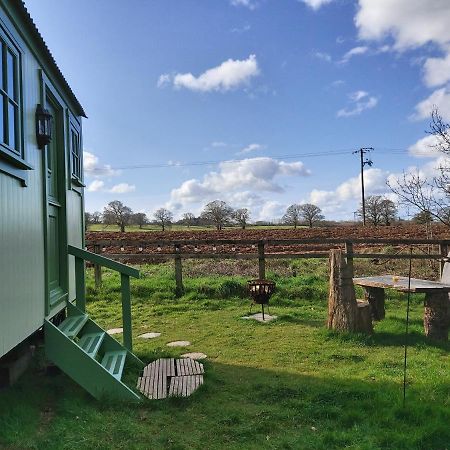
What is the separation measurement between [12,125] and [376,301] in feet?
20.5

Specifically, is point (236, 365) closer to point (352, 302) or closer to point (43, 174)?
point (352, 302)

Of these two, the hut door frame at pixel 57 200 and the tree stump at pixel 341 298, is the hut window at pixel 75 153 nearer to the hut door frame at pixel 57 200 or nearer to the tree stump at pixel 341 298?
the hut door frame at pixel 57 200

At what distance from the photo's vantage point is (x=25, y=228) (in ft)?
13.8

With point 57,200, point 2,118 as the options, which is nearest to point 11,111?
point 2,118

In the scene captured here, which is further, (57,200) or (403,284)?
(403,284)

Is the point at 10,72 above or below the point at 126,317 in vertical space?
above

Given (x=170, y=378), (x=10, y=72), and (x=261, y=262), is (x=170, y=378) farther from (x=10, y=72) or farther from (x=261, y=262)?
(x=261, y=262)

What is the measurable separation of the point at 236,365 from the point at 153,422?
185 cm

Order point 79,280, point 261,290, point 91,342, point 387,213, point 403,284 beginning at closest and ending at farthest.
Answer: point 91,342 → point 79,280 → point 403,284 → point 261,290 → point 387,213

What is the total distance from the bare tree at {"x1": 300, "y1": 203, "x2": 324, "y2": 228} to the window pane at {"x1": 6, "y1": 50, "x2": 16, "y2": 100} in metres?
51.2

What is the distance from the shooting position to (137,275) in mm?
5855

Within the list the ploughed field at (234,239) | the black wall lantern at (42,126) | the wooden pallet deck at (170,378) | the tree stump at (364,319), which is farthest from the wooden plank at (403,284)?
the black wall lantern at (42,126)

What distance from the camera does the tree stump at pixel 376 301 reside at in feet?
26.2

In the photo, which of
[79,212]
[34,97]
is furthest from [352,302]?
[34,97]
